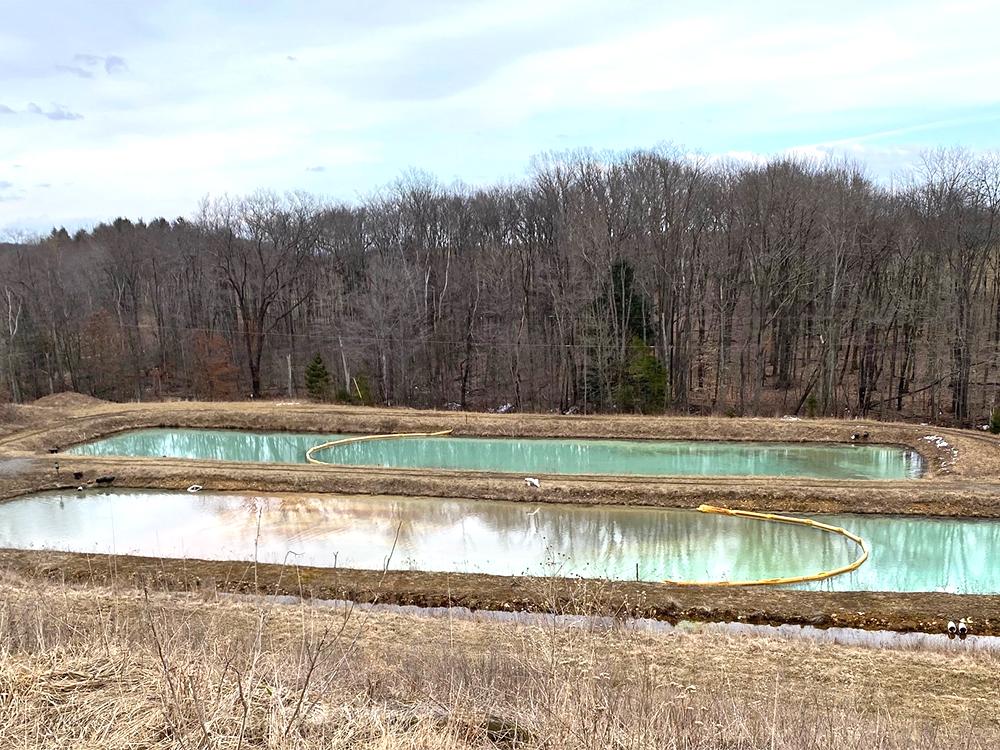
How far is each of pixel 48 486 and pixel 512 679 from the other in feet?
62.5

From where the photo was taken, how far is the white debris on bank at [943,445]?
20.8m

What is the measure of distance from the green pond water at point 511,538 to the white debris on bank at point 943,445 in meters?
5.36

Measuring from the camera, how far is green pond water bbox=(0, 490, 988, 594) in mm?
13422

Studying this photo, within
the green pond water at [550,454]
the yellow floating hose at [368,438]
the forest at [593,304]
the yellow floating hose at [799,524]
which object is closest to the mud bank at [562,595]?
the yellow floating hose at [799,524]

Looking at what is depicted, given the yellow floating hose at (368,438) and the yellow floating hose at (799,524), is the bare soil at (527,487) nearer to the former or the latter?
the yellow floating hose at (799,524)

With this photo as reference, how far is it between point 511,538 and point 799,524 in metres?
7.01

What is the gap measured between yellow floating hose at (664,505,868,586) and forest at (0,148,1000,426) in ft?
52.1

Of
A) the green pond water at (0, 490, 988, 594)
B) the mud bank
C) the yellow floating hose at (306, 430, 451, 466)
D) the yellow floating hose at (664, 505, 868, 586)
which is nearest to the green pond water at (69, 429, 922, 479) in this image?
the yellow floating hose at (306, 430, 451, 466)

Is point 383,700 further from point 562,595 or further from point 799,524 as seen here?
point 799,524

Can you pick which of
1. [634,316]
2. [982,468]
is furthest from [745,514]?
[634,316]

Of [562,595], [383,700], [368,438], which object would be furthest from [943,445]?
[383,700]

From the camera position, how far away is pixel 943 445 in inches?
892

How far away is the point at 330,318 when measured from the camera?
45688mm

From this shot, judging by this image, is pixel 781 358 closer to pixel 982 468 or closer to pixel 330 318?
pixel 982 468
